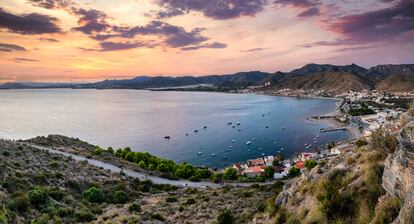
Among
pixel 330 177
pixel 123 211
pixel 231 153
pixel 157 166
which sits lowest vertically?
pixel 231 153

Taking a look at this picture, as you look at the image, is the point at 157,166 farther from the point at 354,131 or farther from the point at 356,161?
the point at 354,131

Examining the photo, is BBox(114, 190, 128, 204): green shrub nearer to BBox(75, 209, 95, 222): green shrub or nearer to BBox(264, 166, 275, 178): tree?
BBox(75, 209, 95, 222): green shrub

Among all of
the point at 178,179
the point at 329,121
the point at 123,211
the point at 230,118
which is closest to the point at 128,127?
the point at 230,118

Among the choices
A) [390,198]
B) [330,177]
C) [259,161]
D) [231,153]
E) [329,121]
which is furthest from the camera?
[329,121]

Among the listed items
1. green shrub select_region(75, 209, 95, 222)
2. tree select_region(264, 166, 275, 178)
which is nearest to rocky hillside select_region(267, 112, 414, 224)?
green shrub select_region(75, 209, 95, 222)

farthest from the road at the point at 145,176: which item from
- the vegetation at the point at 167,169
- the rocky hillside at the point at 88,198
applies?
the rocky hillside at the point at 88,198

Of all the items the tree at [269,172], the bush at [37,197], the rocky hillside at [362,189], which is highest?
the rocky hillside at [362,189]

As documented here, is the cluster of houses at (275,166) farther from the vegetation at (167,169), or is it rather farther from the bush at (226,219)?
the bush at (226,219)
